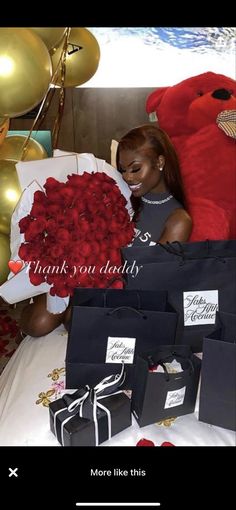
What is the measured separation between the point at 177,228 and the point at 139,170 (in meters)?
0.20

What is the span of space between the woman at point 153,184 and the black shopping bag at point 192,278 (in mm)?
226

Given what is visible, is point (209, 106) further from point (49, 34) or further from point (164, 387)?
point (164, 387)

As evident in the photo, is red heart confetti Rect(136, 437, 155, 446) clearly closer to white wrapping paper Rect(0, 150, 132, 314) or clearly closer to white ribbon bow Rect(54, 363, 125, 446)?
white ribbon bow Rect(54, 363, 125, 446)

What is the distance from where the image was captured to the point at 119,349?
1057 millimetres

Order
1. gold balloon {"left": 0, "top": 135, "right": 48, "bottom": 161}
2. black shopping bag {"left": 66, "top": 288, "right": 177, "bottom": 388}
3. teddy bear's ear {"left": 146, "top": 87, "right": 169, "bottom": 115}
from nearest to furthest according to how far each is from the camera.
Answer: black shopping bag {"left": 66, "top": 288, "right": 177, "bottom": 388}, gold balloon {"left": 0, "top": 135, "right": 48, "bottom": 161}, teddy bear's ear {"left": 146, "top": 87, "right": 169, "bottom": 115}

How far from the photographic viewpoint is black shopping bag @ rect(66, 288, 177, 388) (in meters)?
1.02

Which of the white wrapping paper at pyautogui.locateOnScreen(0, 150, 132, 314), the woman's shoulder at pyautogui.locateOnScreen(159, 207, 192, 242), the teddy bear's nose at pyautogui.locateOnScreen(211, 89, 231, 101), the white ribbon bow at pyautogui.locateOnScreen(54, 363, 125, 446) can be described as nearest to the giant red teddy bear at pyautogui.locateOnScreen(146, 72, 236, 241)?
the teddy bear's nose at pyautogui.locateOnScreen(211, 89, 231, 101)

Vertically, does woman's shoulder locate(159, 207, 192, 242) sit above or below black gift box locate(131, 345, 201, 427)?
above

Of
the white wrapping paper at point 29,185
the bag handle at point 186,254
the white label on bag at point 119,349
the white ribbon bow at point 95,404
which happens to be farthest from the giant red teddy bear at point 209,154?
the white ribbon bow at point 95,404

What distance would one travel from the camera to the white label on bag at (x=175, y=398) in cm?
95

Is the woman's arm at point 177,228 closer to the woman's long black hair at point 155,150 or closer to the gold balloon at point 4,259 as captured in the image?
the woman's long black hair at point 155,150
